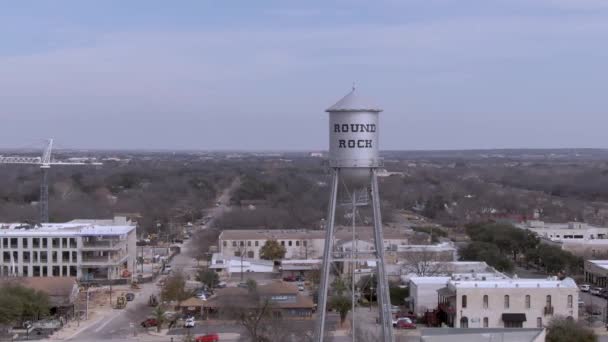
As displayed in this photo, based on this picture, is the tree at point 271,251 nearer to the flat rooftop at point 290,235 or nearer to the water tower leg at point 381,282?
the flat rooftop at point 290,235

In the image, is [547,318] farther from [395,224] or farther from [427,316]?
[395,224]

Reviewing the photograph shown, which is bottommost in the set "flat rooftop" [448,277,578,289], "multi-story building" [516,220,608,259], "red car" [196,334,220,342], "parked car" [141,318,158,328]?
"parked car" [141,318,158,328]

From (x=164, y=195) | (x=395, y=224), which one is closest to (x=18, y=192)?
(x=164, y=195)

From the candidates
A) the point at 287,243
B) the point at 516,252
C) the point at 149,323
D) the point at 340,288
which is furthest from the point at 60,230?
the point at 516,252

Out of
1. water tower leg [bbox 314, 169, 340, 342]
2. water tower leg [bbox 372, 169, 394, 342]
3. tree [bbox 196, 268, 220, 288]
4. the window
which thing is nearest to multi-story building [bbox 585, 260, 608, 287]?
the window

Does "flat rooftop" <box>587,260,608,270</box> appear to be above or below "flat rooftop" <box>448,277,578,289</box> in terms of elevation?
below

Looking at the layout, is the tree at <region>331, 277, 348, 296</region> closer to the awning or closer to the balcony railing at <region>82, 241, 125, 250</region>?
the awning

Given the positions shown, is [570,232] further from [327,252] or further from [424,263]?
[327,252]
